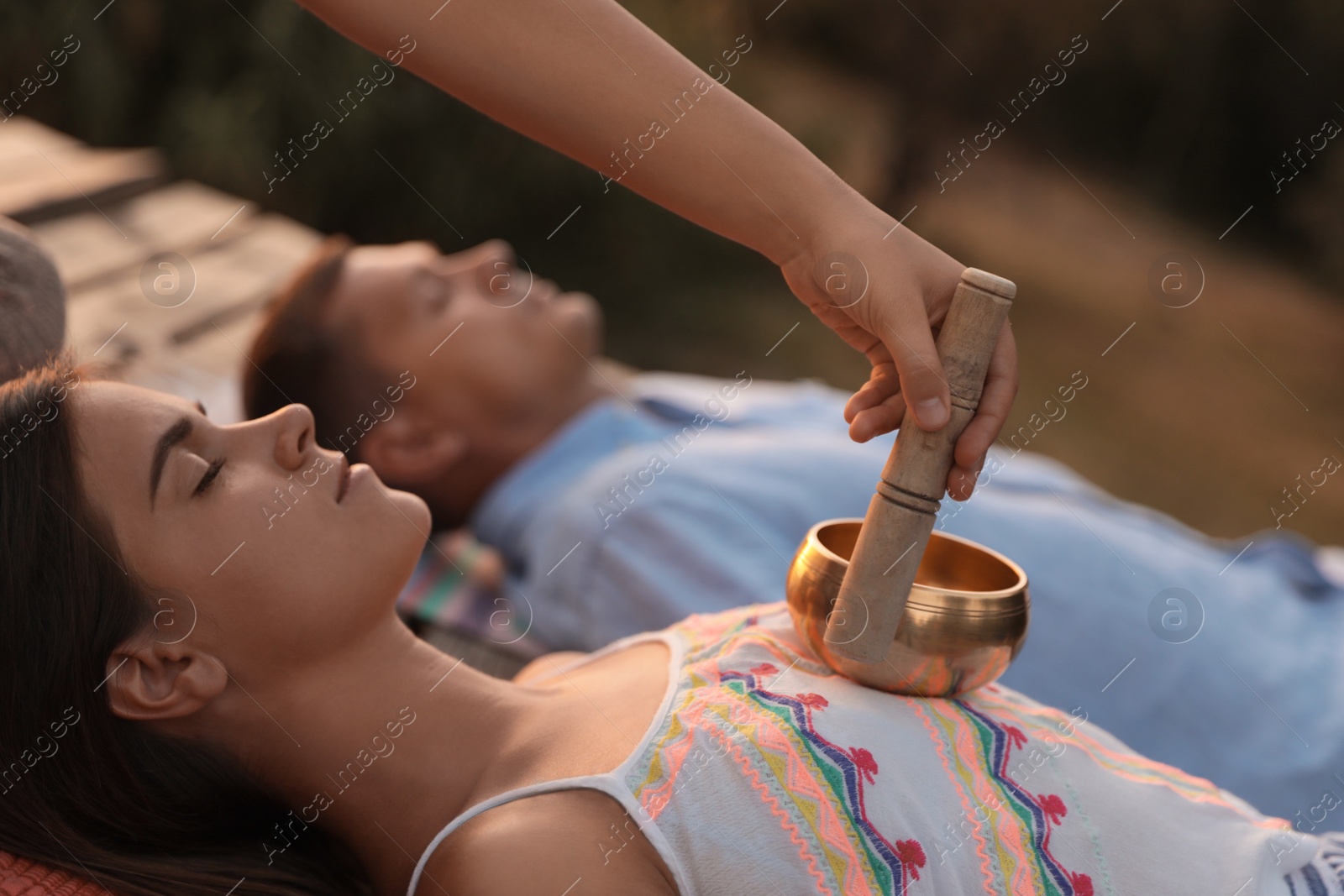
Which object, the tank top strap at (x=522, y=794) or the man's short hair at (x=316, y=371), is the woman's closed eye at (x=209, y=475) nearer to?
the tank top strap at (x=522, y=794)

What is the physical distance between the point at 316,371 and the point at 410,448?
0.27 metres

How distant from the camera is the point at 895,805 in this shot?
118 centimetres

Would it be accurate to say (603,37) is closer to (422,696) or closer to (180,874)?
(422,696)

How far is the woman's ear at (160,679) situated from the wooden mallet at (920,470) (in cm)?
71

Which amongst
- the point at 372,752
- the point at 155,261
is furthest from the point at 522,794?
the point at 155,261

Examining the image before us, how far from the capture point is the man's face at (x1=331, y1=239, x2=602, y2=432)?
2543 mm

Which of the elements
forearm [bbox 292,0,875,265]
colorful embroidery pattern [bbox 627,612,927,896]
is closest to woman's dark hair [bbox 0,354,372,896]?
colorful embroidery pattern [bbox 627,612,927,896]

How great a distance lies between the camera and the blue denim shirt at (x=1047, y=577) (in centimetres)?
200

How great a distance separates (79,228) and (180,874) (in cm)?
231

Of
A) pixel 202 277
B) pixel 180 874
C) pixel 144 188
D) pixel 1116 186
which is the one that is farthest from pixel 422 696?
pixel 1116 186

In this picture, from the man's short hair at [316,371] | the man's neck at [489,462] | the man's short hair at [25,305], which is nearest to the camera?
the man's short hair at [25,305]

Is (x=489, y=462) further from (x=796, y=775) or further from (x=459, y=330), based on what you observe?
(x=796, y=775)

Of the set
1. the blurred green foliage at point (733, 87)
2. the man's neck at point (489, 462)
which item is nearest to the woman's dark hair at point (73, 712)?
the man's neck at point (489, 462)

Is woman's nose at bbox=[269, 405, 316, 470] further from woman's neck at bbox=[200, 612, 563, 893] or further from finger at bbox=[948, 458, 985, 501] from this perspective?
finger at bbox=[948, 458, 985, 501]
